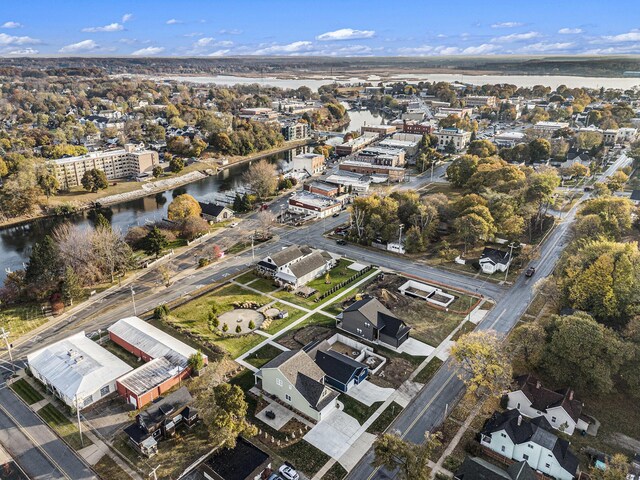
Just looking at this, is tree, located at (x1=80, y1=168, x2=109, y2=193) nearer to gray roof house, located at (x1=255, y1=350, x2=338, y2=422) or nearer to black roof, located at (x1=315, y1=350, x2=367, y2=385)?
gray roof house, located at (x1=255, y1=350, x2=338, y2=422)

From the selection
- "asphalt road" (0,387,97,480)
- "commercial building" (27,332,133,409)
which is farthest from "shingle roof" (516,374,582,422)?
"commercial building" (27,332,133,409)

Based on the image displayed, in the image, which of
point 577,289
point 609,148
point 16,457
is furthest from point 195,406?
point 609,148

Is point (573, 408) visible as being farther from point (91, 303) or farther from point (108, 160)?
point (108, 160)

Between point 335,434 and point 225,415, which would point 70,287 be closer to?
point 225,415

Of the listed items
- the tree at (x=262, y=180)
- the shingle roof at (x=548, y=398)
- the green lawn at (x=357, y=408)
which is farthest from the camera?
the tree at (x=262, y=180)

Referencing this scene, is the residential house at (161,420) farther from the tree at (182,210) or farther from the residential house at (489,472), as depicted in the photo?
the tree at (182,210)

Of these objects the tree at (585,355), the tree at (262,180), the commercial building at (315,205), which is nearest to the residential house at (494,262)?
the tree at (585,355)

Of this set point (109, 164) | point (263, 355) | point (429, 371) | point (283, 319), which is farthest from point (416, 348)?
point (109, 164)
